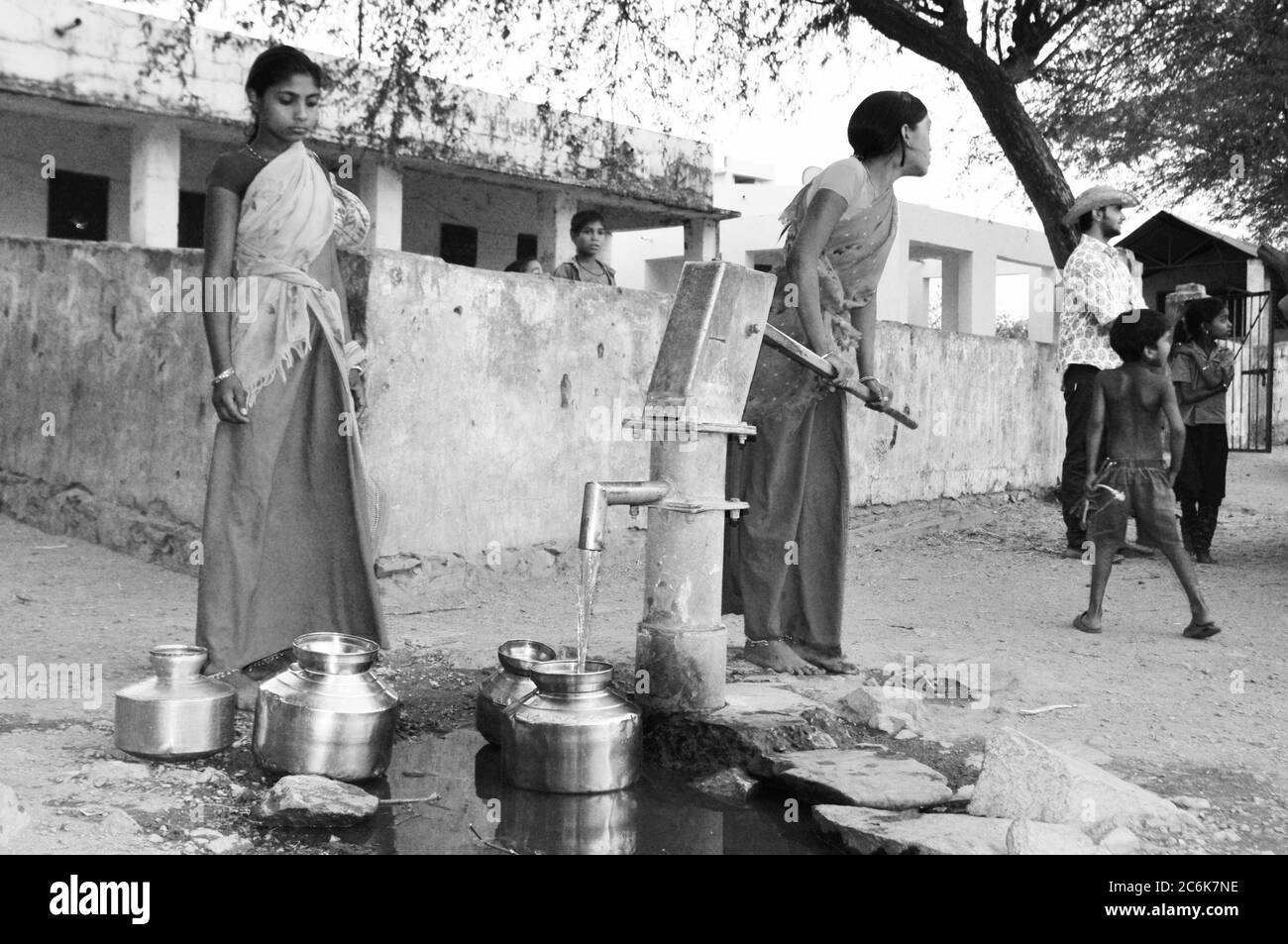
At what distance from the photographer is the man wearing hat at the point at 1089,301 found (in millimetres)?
6691

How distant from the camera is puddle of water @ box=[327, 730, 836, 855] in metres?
2.69

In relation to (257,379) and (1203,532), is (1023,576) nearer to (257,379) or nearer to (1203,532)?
(1203,532)

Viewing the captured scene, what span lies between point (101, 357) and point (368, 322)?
190 centimetres

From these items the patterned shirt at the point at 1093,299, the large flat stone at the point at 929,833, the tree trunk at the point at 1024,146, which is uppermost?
the tree trunk at the point at 1024,146

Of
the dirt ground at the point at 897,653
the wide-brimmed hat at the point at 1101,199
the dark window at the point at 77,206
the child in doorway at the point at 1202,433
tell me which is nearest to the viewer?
the dirt ground at the point at 897,653

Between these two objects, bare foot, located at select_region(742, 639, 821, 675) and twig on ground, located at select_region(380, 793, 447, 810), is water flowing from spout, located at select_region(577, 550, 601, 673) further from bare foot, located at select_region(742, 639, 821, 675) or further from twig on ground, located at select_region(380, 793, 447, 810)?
bare foot, located at select_region(742, 639, 821, 675)

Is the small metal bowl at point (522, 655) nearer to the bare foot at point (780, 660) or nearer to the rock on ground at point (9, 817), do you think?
the bare foot at point (780, 660)

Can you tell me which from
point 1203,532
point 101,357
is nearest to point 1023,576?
point 1203,532

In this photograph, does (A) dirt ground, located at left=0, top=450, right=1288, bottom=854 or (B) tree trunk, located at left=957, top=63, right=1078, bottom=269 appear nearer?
(A) dirt ground, located at left=0, top=450, right=1288, bottom=854

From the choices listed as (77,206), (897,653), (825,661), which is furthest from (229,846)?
(77,206)

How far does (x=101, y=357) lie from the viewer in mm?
6320

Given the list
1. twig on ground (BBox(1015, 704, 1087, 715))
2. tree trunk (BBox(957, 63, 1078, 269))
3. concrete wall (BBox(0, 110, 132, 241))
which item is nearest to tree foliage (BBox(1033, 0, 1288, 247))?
tree trunk (BBox(957, 63, 1078, 269))

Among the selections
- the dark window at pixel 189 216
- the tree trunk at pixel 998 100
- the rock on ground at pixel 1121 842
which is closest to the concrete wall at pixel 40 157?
the dark window at pixel 189 216

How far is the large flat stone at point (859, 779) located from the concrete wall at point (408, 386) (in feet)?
8.84
